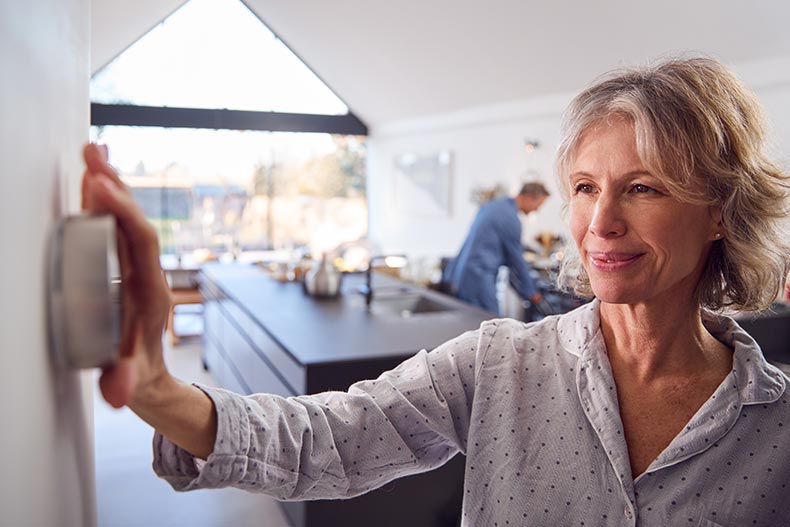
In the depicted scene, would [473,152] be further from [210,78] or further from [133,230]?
[133,230]

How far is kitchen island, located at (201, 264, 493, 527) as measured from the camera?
2.62 metres

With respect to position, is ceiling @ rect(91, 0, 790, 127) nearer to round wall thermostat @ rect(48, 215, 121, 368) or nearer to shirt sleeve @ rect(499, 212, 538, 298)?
shirt sleeve @ rect(499, 212, 538, 298)

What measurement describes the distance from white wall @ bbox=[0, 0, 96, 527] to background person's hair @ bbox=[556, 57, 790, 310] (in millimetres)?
792

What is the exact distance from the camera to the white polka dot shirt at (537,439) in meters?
1.03

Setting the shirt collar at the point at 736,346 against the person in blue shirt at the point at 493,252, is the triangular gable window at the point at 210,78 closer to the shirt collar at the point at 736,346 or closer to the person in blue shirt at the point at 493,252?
the person in blue shirt at the point at 493,252

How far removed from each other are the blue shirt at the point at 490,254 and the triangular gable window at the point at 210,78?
6581 mm

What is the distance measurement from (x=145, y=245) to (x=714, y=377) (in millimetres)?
996

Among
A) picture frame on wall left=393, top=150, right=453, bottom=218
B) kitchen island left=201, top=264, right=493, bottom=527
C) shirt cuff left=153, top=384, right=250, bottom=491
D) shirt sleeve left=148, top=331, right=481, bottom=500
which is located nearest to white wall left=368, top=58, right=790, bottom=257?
picture frame on wall left=393, top=150, right=453, bottom=218

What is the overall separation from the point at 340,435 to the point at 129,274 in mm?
560

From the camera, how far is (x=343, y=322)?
10.6ft

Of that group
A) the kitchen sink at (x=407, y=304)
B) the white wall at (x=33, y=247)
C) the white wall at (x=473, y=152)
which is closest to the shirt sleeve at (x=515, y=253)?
the kitchen sink at (x=407, y=304)

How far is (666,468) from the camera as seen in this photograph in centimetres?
106

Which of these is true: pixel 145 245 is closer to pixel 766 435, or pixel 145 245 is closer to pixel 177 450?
pixel 177 450

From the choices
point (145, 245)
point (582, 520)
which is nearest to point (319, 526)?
point (582, 520)
